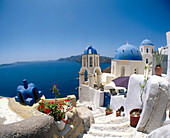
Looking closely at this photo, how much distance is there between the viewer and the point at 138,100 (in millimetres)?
6117

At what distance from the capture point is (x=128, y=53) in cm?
1838

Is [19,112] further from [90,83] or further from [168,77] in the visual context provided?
[90,83]

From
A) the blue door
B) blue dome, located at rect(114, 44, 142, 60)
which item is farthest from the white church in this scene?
the blue door

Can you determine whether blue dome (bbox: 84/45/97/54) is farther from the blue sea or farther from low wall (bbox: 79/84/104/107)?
the blue sea

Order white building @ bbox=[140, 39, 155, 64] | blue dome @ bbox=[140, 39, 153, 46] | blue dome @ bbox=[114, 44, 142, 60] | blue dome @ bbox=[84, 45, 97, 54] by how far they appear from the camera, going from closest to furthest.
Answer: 1. blue dome @ bbox=[84, 45, 97, 54]
2. blue dome @ bbox=[114, 44, 142, 60]
3. white building @ bbox=[140, 39, 155, 64]
4. blue dome @ bbox=[140, 39, 153, 46]

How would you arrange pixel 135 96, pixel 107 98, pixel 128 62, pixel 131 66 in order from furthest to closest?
pixel 128 62 → pixel 131 66 → pixel 107 98 → pixel 135 96

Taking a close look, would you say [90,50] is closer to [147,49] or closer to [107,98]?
[107,98]

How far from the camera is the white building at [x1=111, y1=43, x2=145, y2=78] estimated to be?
17.7 meters

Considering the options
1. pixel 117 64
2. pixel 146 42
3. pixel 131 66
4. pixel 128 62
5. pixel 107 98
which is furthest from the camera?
pixel 146 42

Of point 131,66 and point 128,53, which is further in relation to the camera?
point 128,53

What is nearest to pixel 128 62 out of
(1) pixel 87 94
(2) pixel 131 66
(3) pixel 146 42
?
(2) pixel 131 66

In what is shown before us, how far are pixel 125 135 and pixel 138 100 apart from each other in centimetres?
225

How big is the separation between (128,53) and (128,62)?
1.72 m

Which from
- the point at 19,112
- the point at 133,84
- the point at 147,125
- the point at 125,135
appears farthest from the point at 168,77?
the point at 19,112
